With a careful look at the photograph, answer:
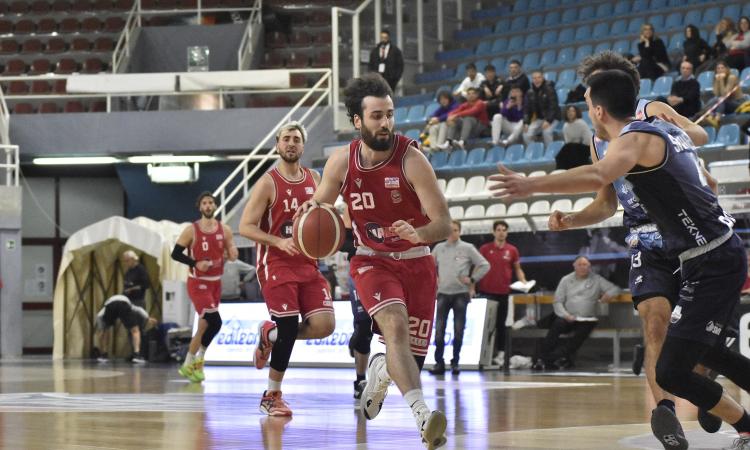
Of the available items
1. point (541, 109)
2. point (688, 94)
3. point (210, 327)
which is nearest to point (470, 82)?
point (541, 109)

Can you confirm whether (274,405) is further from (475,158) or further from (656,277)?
(475,158)

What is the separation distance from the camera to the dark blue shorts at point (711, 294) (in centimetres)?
590

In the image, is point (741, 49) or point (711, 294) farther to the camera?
point (741, 49)

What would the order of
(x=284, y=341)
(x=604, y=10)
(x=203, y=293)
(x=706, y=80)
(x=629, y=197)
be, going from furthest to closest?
(x=604, y=10), (x=706, y=80), (x=203, y=293), (x=284, y=341), (x=629, y=197)

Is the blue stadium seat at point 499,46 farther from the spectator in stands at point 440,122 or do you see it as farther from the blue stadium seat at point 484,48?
the spectator in stands at point 440,122

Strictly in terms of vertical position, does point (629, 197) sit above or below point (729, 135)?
below

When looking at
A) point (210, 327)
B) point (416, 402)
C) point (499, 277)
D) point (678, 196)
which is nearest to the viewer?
point (678, 196)

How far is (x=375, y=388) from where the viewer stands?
6988 mm

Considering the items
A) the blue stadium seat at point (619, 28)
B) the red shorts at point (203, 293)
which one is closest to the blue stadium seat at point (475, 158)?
the blue stadium seat at point (619, 28)

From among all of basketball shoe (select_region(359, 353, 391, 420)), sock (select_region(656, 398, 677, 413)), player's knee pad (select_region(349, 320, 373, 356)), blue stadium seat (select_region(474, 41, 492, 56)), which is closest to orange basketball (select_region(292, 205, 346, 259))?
basketball shoe (select_region(359, 353, 391, 420))

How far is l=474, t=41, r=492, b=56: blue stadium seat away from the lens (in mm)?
26514

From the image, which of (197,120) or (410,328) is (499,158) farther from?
(410,328)

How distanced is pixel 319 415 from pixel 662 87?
13.3m

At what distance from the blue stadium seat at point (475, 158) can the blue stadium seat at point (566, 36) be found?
15.1 ft
